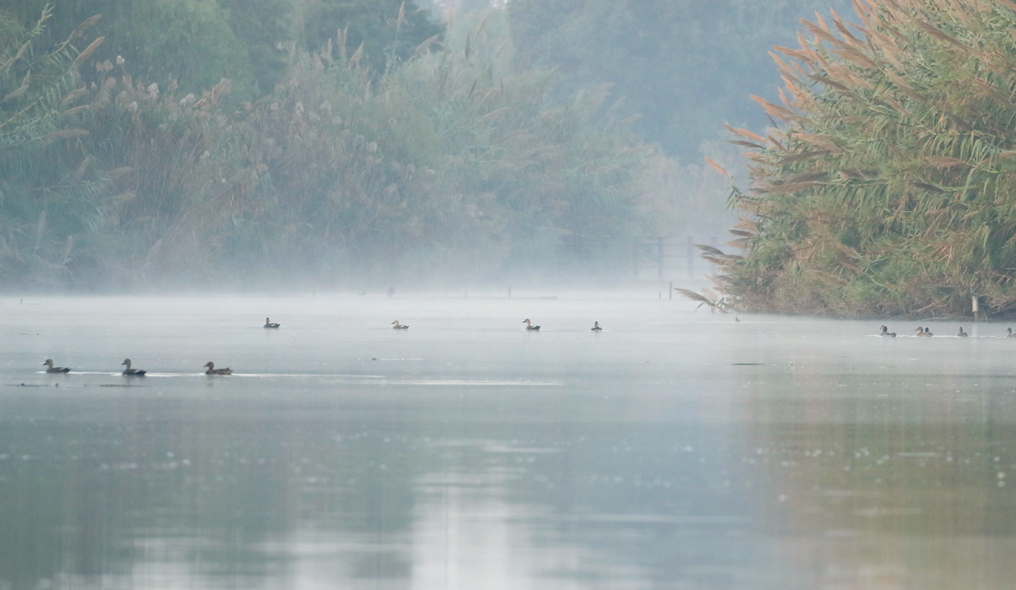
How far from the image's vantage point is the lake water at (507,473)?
5.65 meters

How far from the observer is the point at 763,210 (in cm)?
3142

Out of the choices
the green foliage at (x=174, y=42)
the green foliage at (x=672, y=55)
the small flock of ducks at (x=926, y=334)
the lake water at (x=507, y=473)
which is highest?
the green foliage at (x=672, y=55)

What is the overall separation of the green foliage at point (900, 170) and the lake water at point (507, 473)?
814 centimetres

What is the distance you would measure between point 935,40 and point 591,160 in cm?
3987

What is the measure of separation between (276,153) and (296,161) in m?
0.71

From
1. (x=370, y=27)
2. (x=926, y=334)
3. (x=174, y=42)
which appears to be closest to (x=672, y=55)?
(x=370, y=27)

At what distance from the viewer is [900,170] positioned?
83.1ft

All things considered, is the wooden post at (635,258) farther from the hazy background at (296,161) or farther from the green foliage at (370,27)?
the green foliage at (370,27)

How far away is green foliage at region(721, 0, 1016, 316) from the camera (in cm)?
2422

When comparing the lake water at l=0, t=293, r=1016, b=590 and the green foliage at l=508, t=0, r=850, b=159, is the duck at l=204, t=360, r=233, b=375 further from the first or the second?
the green foliage at l=508, t=0, r=850, b=159

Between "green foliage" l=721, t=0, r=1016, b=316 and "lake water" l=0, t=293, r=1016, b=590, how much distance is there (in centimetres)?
814

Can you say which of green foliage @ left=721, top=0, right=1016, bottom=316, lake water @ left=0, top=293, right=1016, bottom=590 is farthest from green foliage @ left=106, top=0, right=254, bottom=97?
lake water @ left=0, top=293, right=1016, bottom=590

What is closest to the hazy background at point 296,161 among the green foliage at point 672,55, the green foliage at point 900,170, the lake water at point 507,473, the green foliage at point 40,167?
the green foliage at point 40,167

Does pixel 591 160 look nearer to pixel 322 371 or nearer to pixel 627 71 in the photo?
pixel 627 71
